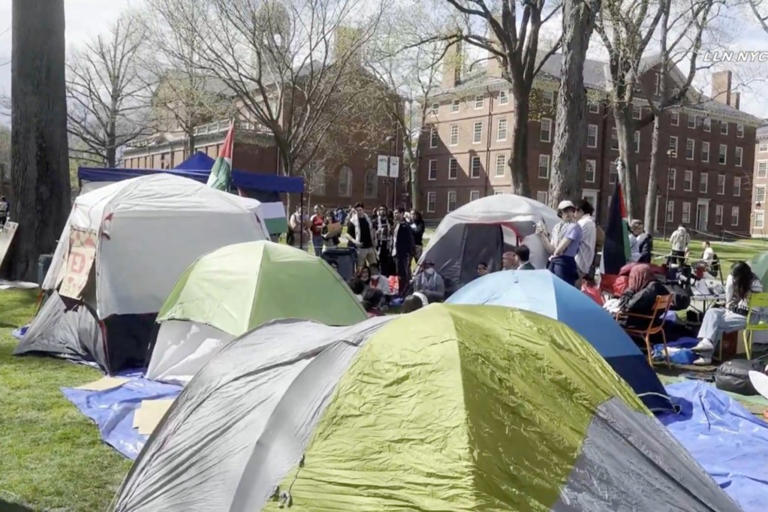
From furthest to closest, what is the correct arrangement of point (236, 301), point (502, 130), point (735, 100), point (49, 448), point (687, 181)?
point (735, 100), point (687, 181), point (502, 130), point (236, 301), point (49, 448)

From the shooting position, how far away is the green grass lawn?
170 inches

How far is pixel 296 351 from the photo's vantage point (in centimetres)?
370

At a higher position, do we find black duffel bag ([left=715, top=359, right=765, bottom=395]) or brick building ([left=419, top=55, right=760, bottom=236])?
brick building ([left=419, top=55, right=760, bottom=236])

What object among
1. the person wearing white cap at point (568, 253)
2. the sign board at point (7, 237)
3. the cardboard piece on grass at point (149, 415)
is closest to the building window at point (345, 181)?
the sign board at point (7, 237)

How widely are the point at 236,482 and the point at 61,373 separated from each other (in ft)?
16.2

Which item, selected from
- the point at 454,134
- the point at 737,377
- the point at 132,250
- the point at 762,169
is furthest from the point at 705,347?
the point at 762,169

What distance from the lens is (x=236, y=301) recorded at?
6539 mm

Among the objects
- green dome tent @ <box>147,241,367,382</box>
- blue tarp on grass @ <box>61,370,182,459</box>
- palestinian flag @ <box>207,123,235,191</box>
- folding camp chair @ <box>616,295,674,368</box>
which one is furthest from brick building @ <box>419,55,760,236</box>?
blue tarp on grass @ <box>61,370,182,459</box>

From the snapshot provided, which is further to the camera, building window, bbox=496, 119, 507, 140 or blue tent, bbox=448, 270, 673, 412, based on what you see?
building window, bbox=496, 119, 507, 140

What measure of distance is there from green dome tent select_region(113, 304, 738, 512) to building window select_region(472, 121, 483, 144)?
1809 inches

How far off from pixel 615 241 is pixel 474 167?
38686 mm

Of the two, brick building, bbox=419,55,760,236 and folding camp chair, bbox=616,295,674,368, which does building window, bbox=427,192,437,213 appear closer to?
brick building, bbox=419,55,760,236

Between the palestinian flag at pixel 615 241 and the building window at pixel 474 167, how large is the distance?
125 feet

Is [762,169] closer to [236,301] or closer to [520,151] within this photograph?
[520,151]
